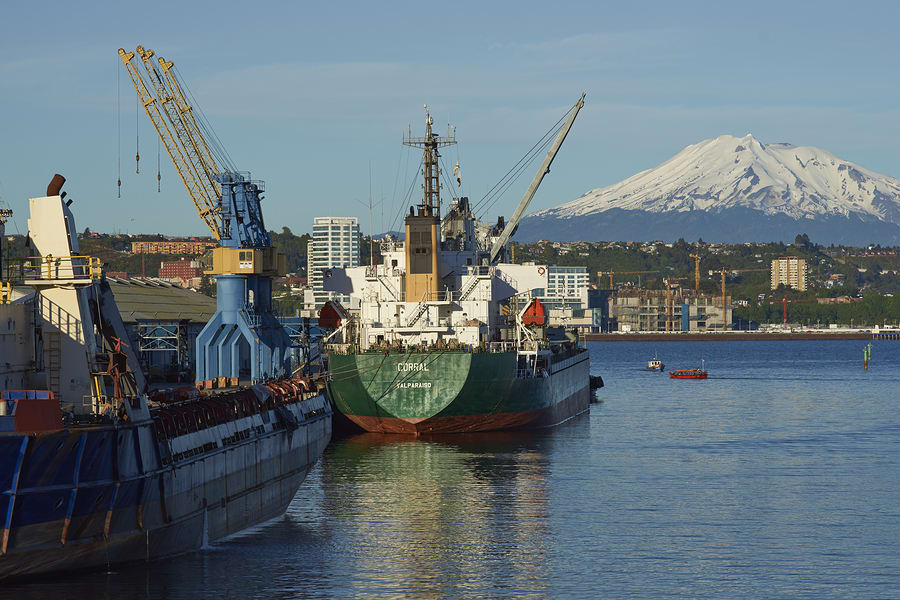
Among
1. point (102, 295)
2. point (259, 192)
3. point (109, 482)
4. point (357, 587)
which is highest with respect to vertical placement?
point (259, 192)

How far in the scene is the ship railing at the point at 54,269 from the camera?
42156 mm

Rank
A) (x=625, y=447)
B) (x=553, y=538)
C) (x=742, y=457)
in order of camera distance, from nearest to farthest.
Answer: (x=553, y=538)
(x=742, y=457)
(x=625, y=447)

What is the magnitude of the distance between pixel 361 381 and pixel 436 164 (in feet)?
68.4

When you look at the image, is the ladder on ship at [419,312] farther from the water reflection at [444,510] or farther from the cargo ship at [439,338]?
the water reflection at [444,510]

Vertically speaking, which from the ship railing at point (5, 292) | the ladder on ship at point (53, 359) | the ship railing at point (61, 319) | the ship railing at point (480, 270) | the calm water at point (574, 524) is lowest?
the calm water at point (574, 524)

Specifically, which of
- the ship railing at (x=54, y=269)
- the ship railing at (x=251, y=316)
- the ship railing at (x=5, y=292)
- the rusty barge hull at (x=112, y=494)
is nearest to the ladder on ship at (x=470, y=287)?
the ship railing at (x=251, y=316)

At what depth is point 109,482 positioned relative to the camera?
35938mm

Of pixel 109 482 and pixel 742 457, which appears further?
pixel 742 457

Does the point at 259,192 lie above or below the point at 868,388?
above

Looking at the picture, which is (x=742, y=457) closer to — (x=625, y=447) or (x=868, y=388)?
(x=625, y=447)

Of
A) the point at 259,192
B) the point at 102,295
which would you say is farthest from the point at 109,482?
the point at 259,192

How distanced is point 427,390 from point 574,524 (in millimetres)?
25673

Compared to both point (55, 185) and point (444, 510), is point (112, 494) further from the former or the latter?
Result: point (444, 510)

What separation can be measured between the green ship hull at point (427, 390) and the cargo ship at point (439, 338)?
6 centimetres
